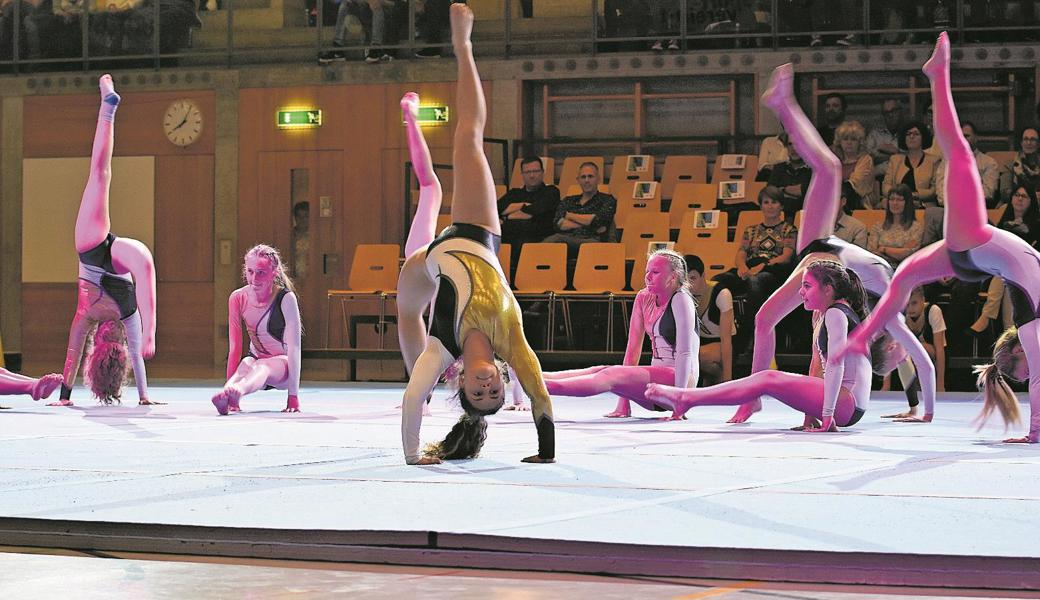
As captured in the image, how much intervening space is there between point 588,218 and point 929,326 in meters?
3.61

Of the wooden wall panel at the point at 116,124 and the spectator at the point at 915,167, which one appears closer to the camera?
the spectator at the point at 915,167

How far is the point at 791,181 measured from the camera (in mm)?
13219

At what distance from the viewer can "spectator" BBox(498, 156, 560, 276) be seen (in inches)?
538

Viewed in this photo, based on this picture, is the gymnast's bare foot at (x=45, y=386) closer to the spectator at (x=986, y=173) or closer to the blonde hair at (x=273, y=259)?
the blonde hair at (x=273, y=259)

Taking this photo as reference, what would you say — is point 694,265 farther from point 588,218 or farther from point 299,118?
point 299,118

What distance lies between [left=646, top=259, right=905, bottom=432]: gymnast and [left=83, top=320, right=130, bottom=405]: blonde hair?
381 cm

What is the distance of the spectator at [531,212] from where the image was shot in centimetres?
1366

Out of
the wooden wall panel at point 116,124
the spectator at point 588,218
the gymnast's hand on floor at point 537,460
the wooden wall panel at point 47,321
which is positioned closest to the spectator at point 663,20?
the spectator at point 588,218

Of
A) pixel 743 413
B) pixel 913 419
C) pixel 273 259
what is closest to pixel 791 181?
pixel 913 419

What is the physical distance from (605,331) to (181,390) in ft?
14.0

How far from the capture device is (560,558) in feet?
11.3

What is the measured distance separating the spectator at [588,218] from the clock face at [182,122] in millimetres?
5200

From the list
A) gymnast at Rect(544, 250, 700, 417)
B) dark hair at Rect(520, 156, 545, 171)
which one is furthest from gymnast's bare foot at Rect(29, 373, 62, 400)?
dark hair at Rect(520, 156, 545, 171)

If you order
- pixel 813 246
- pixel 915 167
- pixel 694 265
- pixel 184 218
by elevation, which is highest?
pixel 915 167
